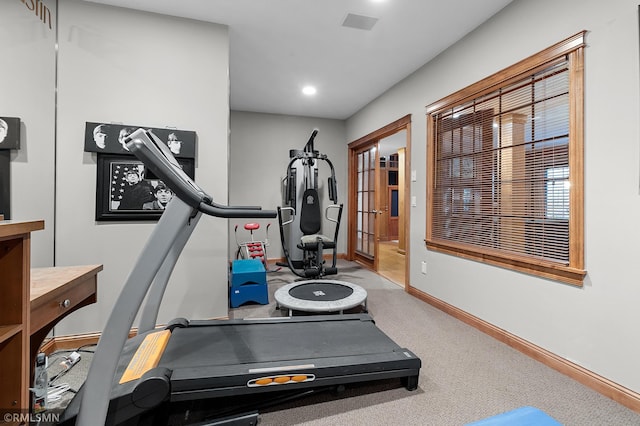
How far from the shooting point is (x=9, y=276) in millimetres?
987

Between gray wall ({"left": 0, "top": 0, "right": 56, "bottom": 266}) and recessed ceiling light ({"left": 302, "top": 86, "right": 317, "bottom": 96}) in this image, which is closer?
gray wall ({"left": 0, "top": 0, "right": 56, "bottom": 266})

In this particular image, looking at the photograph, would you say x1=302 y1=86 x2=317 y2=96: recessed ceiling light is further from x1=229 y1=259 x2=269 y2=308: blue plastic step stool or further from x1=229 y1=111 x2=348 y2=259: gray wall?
x1=229 y1=259 x2=269 y2=308: blue plastic step stool

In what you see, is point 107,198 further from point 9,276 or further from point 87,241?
point 9,276

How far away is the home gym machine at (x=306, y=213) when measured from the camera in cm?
427

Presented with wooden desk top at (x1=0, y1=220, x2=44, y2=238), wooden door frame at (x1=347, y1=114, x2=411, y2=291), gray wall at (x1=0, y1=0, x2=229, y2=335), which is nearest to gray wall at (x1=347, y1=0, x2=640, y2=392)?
wooden door frame at (x1=347, y1=114, x2=411, y2=291)

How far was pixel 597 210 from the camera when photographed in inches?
71.8

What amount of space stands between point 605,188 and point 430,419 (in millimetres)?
1714

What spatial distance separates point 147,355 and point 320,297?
159 centimetres

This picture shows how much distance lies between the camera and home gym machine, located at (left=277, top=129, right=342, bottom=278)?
4.27 metres

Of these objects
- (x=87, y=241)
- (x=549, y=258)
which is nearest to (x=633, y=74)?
(x=549, y=258)

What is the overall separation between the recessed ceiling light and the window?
1.80 metres

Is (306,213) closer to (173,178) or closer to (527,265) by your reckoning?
(527,265)

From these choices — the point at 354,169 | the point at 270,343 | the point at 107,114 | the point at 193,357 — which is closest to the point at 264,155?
the point at 354,169

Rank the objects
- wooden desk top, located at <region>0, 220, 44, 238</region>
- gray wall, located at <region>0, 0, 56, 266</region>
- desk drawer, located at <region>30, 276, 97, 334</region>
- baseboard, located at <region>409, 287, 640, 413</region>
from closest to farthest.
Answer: wooden desk top, located at <region>0, 220, 44, 238</region> < desk drawer, located at <region>30, 276, 97, 334</region> < baseboard, located at <region>409, 287, 640, 413</region> < gray wall, located at <region>0, 0, 56, 266</region>
